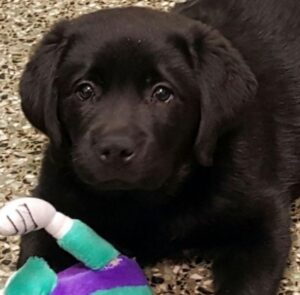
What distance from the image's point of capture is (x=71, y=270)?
1352 millimetres

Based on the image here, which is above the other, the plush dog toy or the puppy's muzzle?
the puppy's muzzle

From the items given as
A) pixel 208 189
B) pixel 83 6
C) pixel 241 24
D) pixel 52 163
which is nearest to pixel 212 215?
pixel 208 189

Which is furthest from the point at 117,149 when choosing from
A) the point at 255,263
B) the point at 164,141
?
the point at 255,263

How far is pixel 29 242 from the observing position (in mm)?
1513

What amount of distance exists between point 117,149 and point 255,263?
368 mm

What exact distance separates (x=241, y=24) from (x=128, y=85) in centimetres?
45

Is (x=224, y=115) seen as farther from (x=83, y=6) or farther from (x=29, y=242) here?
(x=83, y=6)

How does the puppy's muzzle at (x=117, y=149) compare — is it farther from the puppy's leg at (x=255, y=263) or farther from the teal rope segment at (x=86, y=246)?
the puppy's leg at (x=255, y=263)

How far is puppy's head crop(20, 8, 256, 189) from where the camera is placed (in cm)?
133

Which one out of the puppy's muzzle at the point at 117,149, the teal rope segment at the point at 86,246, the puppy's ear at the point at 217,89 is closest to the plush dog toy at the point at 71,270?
the teal rope segment at the point at 86,246

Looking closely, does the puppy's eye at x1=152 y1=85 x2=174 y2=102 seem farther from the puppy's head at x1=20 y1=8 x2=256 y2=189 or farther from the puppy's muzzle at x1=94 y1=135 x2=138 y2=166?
the puppy's muzzle at x1=94 y1=135 x2=138 y2=166

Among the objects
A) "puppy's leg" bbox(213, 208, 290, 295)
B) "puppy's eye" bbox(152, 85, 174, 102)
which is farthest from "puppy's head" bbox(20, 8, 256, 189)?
"puppy's leg" bbox(213, 208, 290, 295)

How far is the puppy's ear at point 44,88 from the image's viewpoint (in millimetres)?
1416

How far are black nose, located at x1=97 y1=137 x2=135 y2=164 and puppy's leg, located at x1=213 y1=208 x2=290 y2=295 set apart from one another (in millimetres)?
333
